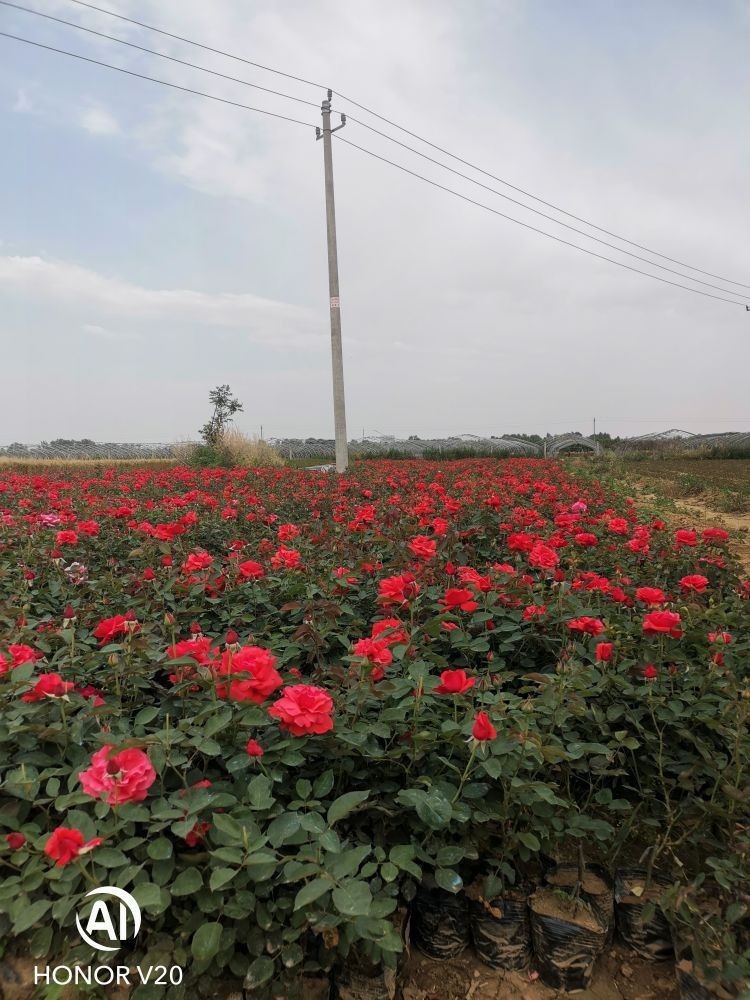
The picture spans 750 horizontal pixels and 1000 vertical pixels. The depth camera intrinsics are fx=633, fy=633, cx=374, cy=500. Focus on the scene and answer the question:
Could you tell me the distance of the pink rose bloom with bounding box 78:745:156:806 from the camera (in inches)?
46.1

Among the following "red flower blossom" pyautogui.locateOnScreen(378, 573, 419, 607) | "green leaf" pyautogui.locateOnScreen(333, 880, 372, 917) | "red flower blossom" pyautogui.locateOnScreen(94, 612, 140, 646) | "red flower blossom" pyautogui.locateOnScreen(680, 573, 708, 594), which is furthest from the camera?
"red flower blossom" pyautogui.locateOnScreen(680, 573, 708, 594)

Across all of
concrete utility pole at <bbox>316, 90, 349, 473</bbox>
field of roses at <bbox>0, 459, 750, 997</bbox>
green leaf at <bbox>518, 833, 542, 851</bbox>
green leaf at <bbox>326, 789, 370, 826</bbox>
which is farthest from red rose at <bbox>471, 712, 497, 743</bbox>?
concrete utility pole at <bbox>316, 90, 349, 473</bbox>

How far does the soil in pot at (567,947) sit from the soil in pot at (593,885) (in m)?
0.04

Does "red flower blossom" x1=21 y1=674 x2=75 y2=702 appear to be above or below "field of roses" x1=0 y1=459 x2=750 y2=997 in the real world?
above

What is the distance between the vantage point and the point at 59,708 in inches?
61.8

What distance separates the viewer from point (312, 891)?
44.9 inches

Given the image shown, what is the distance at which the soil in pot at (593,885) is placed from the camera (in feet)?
5.34

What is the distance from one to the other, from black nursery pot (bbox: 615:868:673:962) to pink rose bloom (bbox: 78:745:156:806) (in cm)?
126

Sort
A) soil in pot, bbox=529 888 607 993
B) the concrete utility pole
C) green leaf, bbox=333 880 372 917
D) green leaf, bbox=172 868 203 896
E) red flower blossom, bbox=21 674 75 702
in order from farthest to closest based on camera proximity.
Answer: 1. the concrete utility pole
2. soil in pot, bbox=529 888 607 993
3. red flower blossom, bbox=21 674 75 702
4. green leaf, bbox=172 868 203 896
5. green leaf, bbox=333 880 372 917

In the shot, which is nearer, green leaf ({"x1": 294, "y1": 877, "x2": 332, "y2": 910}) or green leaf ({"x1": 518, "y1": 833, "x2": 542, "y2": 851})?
green leaf ({"x1": 294, "y1": 877, "x2": 332, "y2": 910})

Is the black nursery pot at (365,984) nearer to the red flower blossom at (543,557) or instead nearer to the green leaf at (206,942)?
the green leaf at (206,942)

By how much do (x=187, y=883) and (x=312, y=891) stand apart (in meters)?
0.28

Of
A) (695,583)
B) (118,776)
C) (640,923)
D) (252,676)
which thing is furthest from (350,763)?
(695,583)

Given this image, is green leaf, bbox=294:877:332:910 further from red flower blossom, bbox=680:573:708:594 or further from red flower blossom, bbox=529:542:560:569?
red flower blossom, bbox=680:573:708:594
